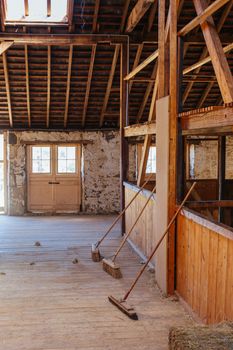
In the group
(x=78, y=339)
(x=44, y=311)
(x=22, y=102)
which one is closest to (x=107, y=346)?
(x=78, y=339)

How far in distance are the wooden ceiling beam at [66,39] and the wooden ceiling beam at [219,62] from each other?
4.09m

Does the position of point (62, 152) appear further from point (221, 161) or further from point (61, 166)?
point (221, 161)

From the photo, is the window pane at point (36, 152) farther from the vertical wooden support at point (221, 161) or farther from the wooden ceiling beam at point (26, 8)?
the vertical wooden support at point (221, 161)

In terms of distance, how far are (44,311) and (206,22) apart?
3.37 meters

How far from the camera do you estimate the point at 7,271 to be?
619 centimetres

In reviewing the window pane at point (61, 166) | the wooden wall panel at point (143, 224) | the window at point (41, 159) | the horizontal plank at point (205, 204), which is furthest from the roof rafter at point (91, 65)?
the horizontal plank at point (205, 204)

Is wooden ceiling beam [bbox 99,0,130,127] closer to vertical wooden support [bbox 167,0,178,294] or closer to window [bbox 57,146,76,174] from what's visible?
window [bbox 57,146,76,174]

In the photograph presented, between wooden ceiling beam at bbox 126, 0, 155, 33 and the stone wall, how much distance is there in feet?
12.9

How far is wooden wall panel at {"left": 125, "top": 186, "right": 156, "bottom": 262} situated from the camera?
617cm

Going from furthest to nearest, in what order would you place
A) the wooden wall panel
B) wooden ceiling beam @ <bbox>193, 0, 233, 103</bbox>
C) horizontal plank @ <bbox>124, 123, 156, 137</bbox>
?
horizontal plank @ <bbox>124, 123, 156, 137</bbox> < the wooden wall panel < wooden ceiling beam @ <bbox>193, 0, 233, 103</bbox>

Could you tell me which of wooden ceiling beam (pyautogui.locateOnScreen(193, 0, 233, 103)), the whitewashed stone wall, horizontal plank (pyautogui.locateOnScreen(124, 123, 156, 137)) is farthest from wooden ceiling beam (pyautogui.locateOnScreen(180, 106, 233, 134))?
the whitewashed stone wall

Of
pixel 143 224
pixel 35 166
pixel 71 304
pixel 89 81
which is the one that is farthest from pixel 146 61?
pixel 35 166

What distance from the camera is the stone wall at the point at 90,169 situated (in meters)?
11.2

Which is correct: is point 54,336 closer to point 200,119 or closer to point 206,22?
point 200,119
